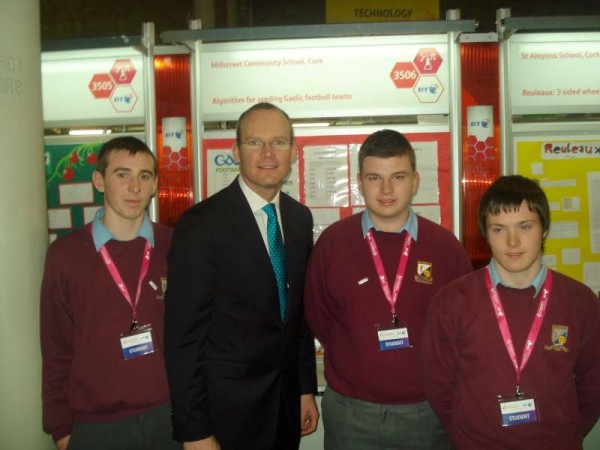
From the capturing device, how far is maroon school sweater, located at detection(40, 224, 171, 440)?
2.12 metres

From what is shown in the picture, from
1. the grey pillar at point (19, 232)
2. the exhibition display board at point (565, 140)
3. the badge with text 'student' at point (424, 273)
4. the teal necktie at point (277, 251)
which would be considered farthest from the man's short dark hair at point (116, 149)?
the exhibition display board at point (565, 140)

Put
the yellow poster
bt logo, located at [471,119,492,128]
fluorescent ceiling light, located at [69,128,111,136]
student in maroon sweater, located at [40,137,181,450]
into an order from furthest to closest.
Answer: the yellow poster → fluorescent ceiling light, located at [69,128,111,136] → bt logo, located at [471,119,492,128] → student in maroon sweater, located at [40,137,181,450]

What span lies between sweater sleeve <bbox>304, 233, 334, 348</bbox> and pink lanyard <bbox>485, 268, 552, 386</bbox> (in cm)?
71

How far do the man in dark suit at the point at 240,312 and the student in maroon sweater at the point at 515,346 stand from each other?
2.02 ft

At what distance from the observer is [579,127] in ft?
10.4

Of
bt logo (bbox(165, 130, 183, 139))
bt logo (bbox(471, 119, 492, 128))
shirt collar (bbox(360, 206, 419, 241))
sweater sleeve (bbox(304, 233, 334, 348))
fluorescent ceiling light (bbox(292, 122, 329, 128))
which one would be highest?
fluorescent ceiling light (bbox(292, 122, 329, 128))

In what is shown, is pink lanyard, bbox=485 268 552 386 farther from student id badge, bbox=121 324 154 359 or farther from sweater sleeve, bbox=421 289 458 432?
student id badge, bbox=121 324 154 359

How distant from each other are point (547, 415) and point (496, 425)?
184 millimetres

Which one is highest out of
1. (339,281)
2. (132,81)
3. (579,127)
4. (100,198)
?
(132,81)

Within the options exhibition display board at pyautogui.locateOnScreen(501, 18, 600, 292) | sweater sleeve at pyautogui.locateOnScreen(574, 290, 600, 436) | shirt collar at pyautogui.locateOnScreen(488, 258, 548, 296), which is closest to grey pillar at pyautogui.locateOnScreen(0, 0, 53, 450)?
shirt collar at pyautogui.locateOnScreen(488, 258, 548, 296)

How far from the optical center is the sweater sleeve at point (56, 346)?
2154mm

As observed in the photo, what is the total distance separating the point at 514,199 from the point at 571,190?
55.9 inches

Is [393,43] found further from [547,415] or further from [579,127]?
[547,415]

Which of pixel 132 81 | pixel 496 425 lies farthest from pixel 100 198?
pixel 496 425
